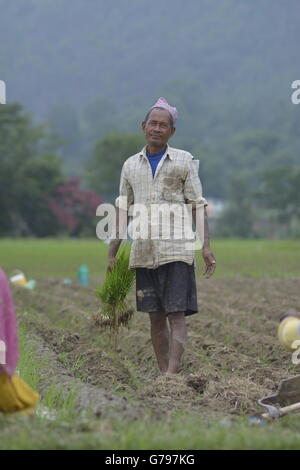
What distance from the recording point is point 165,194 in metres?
5.70

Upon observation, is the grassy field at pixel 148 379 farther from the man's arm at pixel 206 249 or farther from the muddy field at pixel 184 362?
the man's arm at pixel 206 249

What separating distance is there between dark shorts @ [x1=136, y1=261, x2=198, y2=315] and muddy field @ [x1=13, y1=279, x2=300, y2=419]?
452 millimetres

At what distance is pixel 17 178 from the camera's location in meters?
46.7

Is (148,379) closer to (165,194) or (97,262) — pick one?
(165,194)

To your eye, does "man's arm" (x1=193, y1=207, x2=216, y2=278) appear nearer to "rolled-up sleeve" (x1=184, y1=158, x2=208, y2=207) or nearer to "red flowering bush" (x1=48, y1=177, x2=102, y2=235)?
"rolled-up sleeve" (x1=184, y1=158, x2=208, y2=207)

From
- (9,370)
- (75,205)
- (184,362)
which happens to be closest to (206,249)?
(184,362)

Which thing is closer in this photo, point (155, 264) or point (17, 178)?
point (155, 264)

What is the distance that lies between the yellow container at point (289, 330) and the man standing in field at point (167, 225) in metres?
1.55

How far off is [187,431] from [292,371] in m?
2.84

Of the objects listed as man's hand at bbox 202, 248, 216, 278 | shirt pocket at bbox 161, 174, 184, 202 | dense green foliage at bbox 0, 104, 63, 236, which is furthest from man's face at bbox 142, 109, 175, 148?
dense green foliage at bbox 0, 104, 63, 236

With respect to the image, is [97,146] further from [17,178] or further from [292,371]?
[292,371]

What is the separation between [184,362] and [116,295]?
965 millimetres
